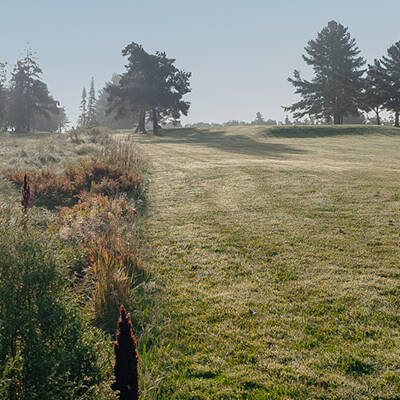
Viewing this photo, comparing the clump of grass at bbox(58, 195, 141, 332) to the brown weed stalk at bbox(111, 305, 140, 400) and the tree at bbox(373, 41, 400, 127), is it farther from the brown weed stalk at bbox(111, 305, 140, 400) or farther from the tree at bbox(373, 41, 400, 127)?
the tree at bbox(373, 41, 400, 127)

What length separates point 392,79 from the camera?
46938 mm

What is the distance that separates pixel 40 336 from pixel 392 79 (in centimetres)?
5478

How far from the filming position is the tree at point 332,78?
1992 inches

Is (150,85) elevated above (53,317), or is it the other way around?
(150,85)

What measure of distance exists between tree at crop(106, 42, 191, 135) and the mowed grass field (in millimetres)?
36742

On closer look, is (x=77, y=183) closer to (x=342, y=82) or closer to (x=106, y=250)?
(x=106, y=250)

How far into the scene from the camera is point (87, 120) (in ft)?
270

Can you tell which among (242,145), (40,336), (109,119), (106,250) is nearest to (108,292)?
(106,250)

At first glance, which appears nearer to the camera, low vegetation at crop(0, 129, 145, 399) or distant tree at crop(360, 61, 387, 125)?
low vegetation at crop(0, 129, 145, 399)

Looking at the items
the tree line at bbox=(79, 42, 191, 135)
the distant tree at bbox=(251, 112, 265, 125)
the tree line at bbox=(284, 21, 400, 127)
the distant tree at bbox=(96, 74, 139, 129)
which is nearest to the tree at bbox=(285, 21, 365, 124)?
the tree line at bbox=(284, 21, 400, 127)

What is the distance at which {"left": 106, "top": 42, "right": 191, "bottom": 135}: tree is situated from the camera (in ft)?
141

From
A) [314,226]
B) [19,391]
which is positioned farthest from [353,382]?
[314,226]

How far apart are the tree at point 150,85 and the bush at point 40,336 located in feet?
138

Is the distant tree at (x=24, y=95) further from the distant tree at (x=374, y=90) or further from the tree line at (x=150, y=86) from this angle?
the distant tree at (x=374, y=90)
